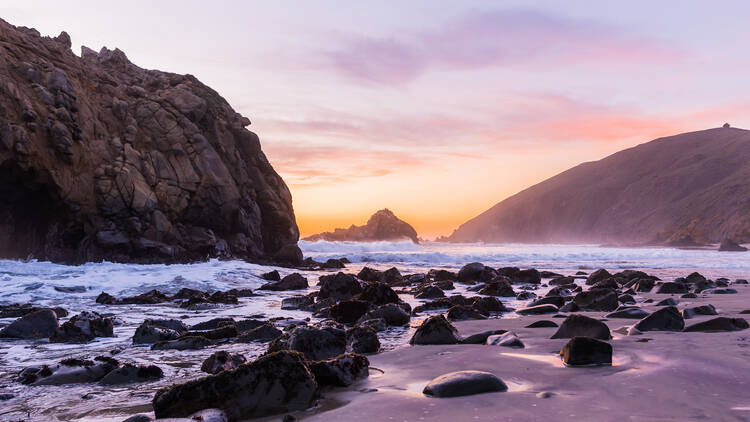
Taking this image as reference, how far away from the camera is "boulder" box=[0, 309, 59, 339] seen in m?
7.79

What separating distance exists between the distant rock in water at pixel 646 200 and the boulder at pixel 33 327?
8296 cm

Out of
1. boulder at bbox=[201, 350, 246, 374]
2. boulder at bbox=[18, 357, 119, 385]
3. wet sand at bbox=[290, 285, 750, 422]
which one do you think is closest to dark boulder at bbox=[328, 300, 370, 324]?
wet sand at bbox=[290, 285, 750, 422]

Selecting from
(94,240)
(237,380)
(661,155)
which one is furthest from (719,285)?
(661,155)

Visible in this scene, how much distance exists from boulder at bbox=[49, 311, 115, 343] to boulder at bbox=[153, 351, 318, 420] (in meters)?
4.82

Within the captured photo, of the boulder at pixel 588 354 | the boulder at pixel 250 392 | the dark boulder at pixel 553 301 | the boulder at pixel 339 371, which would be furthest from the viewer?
the dark boulder at pixel 553 301

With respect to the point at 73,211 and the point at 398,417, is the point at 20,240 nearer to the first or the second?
the point at 73,211

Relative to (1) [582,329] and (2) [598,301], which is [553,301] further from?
(1) [582,329]

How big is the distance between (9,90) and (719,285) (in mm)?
29206

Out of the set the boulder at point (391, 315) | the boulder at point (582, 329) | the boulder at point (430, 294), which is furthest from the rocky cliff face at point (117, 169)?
the boulder at point (582, 329)

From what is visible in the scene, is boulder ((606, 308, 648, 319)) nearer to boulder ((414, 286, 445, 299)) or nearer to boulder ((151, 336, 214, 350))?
boulder ((414, 286, 445, 299))

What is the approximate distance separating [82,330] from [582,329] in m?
7.53

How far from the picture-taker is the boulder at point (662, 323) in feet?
22.2

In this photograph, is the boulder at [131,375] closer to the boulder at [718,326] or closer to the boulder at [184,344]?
the boulder at [184,344]

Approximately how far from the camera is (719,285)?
16.0 meters
